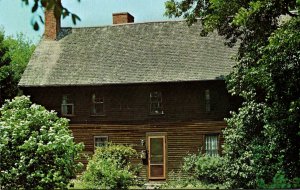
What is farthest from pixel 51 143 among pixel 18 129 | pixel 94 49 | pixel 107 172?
pixel 94 49

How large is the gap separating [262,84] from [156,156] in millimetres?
10131

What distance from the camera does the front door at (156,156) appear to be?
76.2 ft

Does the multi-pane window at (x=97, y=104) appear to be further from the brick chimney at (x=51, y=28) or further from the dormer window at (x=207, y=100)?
the dormer window at (x=207, y=100)

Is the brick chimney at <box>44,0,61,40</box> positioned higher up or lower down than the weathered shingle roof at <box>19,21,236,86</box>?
higher up

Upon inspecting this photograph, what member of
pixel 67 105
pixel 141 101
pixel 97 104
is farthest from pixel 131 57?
pixel 67 105

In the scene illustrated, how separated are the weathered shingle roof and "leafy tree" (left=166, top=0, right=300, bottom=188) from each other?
16.4ft

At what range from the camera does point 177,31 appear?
81.9 ft

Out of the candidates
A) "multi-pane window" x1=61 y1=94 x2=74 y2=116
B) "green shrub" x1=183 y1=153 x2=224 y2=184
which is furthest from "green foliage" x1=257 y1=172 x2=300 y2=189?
"multi-pane window" x1=61 y1=94 x2=74 y2=116

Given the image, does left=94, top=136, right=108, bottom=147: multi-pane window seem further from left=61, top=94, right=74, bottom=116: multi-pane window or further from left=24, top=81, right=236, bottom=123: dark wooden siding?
left=61, top=94, right=74, bottom=116: multi-pane window

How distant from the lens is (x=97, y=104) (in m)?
24.5

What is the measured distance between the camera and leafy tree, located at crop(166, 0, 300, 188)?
13438 millimetres

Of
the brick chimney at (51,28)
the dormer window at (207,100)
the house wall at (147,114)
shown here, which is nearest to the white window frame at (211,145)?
the house wall at (147,114)

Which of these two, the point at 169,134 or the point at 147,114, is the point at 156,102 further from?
the point at 169,134

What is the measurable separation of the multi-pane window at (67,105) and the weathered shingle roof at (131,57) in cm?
86
